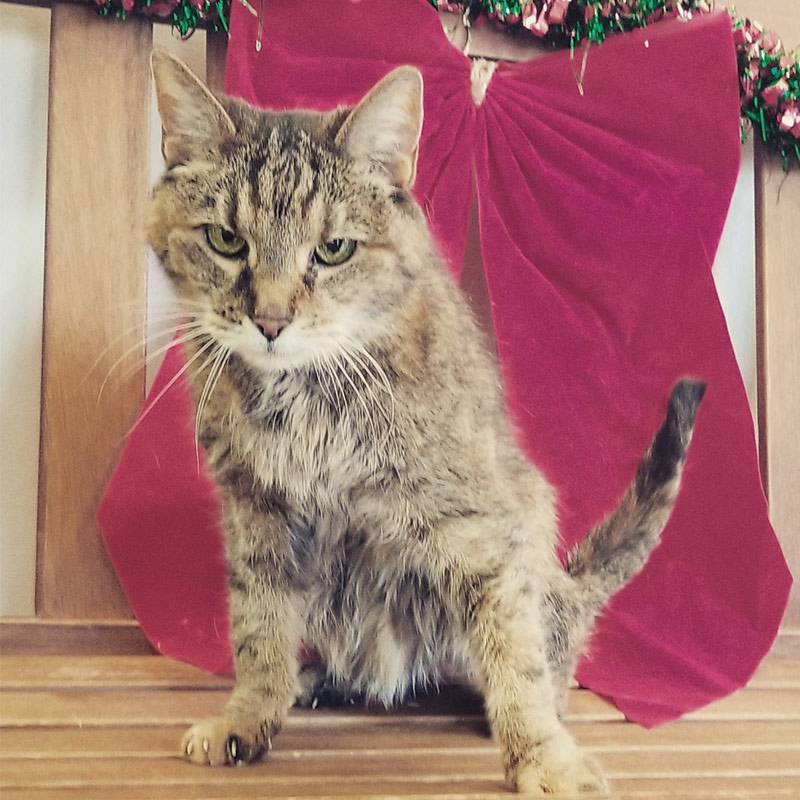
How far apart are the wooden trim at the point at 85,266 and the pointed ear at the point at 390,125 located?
374 millimetres

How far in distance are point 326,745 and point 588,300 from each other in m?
0.61

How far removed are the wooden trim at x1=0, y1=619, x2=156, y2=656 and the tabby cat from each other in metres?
0.31

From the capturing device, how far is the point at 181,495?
3.43 ft

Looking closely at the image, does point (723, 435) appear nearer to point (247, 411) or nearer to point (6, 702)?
point (247, 411)

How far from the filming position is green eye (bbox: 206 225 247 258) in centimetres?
76

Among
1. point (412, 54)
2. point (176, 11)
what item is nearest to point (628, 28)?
point (412, 54)

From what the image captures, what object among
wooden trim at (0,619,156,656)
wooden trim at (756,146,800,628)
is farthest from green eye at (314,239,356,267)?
wooden trim at (756,146,800,628)

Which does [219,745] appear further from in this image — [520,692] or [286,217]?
[286,217]

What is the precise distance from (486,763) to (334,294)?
0.45 meters

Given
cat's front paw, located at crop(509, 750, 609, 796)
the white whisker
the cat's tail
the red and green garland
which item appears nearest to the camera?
cat's front paw, located at crop(509, 750, 609, 796)

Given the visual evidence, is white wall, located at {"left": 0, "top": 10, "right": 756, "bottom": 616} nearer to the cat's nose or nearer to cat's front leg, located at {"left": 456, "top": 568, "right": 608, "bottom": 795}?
the cat's nose

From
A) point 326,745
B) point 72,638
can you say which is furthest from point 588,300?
point 72,638

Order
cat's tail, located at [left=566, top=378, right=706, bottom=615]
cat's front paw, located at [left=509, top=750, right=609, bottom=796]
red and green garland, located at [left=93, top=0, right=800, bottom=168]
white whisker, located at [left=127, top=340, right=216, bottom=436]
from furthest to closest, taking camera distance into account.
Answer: red and green garland, located at [left=93, top=0, right=800, bottom=168], cat's tail, located at [left=566, top=378, right=706, bottom=615], white whisker, located at [left=127, top=340, right=216, bottom=436], cat's front paw, located at [left=509, top=750, right=609, bottom=796]

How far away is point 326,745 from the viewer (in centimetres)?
81
